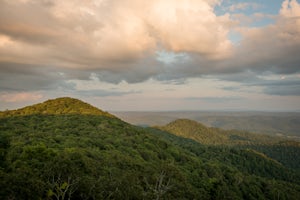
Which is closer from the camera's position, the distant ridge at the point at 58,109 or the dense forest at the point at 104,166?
the dense forest at the point at 104,166

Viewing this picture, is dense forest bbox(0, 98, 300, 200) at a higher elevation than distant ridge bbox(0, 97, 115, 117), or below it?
below

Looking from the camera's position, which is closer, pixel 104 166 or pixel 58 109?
pixel 104 166

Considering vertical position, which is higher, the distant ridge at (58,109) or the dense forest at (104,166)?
the distant ridge at (58,109)

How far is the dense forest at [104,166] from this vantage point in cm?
3008

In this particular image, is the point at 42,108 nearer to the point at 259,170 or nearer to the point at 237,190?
the point at 237,190

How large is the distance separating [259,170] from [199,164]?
97906mm

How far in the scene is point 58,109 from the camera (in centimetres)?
16638

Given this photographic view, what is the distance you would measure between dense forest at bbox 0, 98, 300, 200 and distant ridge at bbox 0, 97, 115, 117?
0.63 metres

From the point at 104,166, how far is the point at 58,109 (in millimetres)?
125184

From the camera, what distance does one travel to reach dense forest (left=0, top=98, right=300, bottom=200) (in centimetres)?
3008

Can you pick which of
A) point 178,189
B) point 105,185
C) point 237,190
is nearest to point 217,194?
point 178,189

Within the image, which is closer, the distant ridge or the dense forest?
the dense forest

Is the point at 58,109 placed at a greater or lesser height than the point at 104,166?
greater

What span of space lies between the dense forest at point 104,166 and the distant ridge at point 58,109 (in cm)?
63
